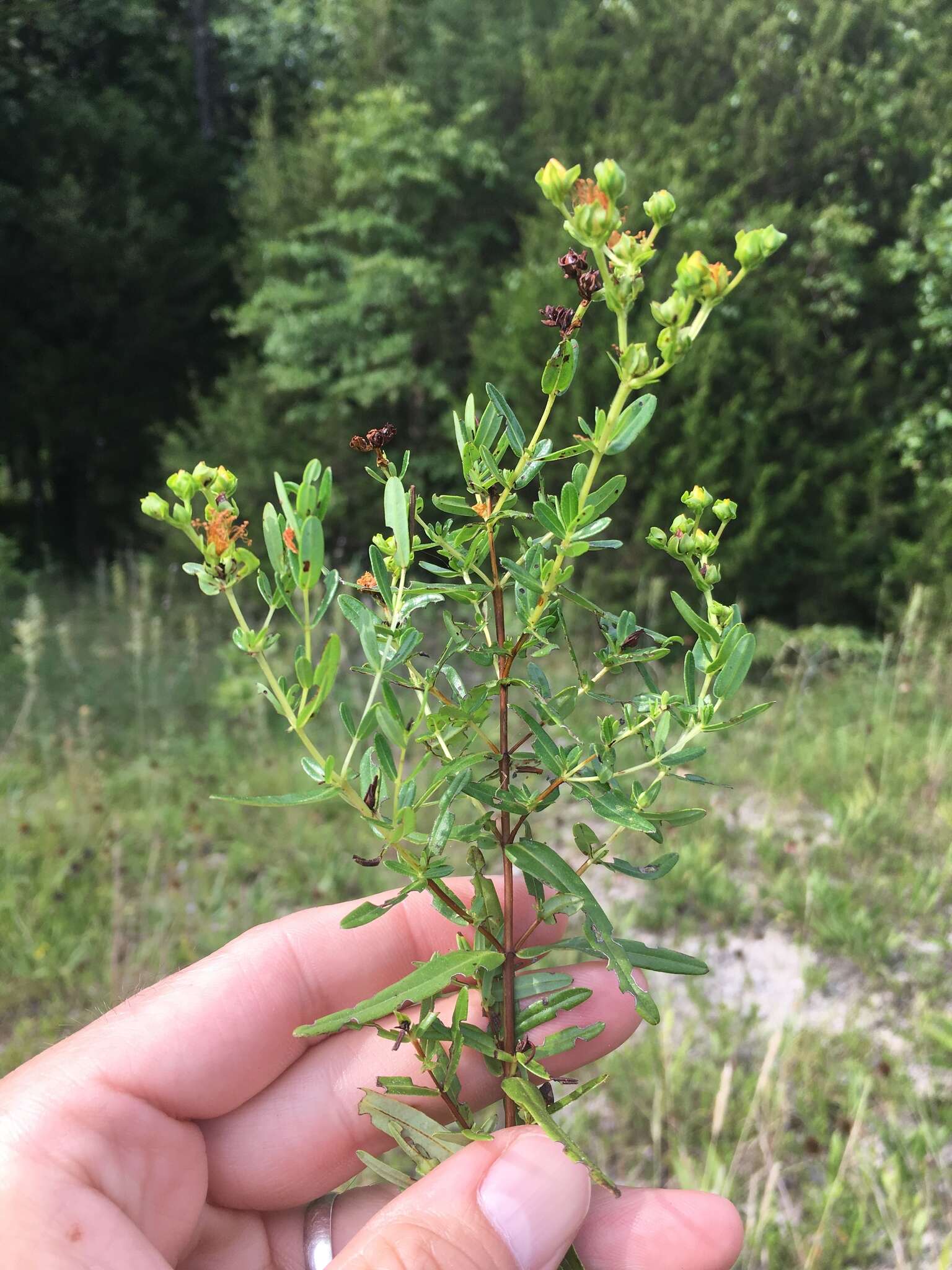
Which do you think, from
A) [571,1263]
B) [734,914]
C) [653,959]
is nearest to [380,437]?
[653,959]

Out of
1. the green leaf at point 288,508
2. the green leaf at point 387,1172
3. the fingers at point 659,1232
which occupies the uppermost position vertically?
the green leaf at point 288,508

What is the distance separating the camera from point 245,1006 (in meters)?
1.39

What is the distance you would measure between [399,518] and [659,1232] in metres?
1.09

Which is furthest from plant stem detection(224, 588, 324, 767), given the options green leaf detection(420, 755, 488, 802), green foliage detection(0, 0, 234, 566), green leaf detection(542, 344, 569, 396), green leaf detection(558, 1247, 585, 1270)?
green foliage detection(0, 0, 234, 566)

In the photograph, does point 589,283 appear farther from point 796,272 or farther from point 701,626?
point 796,272

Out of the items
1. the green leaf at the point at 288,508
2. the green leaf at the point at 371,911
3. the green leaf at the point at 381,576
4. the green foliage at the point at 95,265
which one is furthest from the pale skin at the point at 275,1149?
the green foliage at the point at 95,265

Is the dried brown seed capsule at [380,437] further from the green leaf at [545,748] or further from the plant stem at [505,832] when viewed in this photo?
the green leaf at [545,748]

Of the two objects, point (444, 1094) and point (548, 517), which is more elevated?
point (548, 517)

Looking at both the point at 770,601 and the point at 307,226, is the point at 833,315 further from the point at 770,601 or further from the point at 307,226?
the point at 307,226

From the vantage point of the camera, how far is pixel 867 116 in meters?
7.02

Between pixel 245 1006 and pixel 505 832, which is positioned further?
pixel 245 1006

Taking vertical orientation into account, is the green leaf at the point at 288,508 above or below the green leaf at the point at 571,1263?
above

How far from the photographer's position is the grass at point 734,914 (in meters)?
2.19

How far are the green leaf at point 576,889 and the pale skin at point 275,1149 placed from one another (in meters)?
0.27
